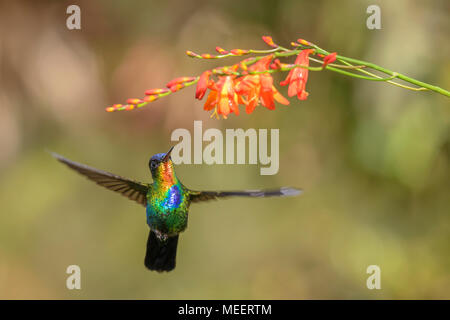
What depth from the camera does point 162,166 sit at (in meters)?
1.78

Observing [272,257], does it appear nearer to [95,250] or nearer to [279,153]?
[279,153]

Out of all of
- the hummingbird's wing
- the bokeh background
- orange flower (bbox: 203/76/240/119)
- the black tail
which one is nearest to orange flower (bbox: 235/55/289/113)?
orange flower (bbox: 203/76/240/119)

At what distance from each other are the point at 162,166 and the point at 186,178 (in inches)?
106

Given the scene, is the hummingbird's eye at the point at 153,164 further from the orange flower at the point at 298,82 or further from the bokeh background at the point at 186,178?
the bokeh background at the point at 186,178

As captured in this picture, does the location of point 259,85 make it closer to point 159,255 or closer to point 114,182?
point 114,182

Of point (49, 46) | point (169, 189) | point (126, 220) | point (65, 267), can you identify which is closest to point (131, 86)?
point (49, 46)

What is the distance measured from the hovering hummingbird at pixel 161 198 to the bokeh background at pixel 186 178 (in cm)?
232

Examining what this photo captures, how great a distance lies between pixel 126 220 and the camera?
4652mm

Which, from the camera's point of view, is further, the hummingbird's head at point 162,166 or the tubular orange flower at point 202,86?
the hummingbird's head at point 162,166

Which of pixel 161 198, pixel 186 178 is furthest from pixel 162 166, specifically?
pixel 186 178

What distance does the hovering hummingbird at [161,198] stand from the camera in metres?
1.77

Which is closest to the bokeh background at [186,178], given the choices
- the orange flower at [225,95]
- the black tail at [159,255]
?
the black tail at [159,255]

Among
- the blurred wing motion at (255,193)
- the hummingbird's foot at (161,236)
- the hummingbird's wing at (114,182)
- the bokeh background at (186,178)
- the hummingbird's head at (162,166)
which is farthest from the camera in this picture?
the bokeh background at (186,178)
